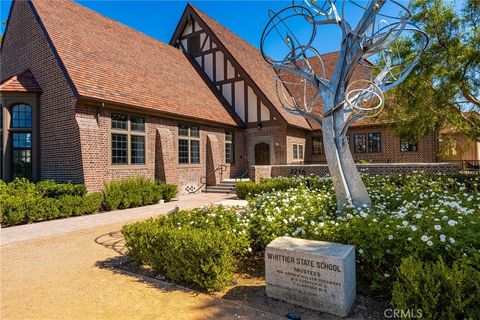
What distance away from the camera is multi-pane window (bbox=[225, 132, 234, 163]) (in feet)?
64.1

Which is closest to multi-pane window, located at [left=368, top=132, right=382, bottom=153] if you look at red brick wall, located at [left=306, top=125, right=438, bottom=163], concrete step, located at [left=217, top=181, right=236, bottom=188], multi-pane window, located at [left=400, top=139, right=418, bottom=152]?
red brick wall, located at [left=306, top=125, right=438, bottom=163]

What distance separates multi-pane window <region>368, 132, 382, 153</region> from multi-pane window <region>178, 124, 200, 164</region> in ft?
40.8

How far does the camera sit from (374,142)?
20.9m

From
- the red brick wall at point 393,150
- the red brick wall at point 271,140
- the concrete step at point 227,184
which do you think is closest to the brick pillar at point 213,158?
the concrete step at point 227,184

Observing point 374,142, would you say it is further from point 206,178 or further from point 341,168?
point 341,168

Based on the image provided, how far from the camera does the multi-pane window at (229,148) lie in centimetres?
1955

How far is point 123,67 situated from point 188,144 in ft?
16.8

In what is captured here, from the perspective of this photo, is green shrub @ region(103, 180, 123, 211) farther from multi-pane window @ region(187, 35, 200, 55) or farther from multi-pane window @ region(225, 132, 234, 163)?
multi-pane window @ region(187, 35, 200, 55)

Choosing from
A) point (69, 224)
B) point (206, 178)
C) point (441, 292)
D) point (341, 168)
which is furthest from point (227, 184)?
point (441, 292)

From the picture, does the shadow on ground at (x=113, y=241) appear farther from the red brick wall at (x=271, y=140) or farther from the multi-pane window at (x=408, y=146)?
the multi-pane window at (x=408, y=146)

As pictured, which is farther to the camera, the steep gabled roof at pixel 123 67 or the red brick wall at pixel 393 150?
the red brick wall at pixel 393 150

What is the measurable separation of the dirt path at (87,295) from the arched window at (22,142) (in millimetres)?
8063

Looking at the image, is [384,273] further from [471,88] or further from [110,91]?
[110,91]

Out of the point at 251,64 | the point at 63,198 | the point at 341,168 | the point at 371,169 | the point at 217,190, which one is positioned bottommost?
the point at 217,190
